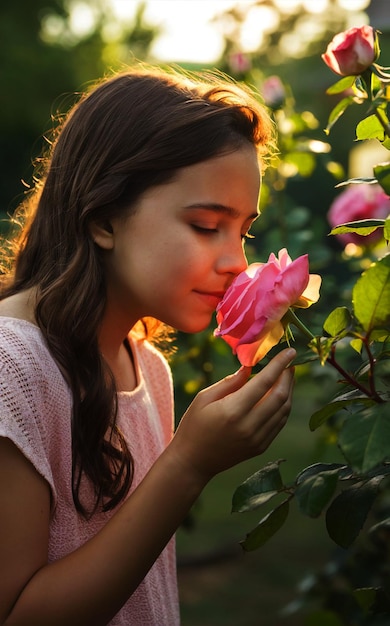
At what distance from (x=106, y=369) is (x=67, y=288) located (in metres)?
0.18

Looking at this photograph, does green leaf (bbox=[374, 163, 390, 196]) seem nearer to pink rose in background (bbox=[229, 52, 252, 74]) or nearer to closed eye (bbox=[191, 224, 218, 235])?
closed eye (bbox=[191, 224, 218, 235])

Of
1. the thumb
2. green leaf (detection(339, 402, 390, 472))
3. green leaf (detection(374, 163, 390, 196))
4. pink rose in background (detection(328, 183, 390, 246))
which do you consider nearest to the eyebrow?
the thumb

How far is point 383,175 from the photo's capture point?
104 cm

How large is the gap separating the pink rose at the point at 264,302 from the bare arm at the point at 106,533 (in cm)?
17

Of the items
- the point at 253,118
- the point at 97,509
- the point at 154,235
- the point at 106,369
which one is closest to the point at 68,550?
the point at 97,509

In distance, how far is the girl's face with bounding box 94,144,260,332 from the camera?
59.2 inches

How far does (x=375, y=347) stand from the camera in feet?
3.81

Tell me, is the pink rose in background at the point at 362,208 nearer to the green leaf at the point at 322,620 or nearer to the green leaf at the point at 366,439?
the green leaf at the point at 322,620

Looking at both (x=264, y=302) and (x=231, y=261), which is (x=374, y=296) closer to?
Result: (x=264, y=302)

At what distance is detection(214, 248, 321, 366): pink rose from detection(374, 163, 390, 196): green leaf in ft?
0.47

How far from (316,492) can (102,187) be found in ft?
2.58

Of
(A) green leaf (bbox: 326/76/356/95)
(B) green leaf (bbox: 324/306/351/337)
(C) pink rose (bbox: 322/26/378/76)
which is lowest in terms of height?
(B) green leaf (bbox: 324/306/351/337)

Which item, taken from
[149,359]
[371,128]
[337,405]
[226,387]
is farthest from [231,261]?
[149,359]

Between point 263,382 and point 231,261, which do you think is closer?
point 263,382
